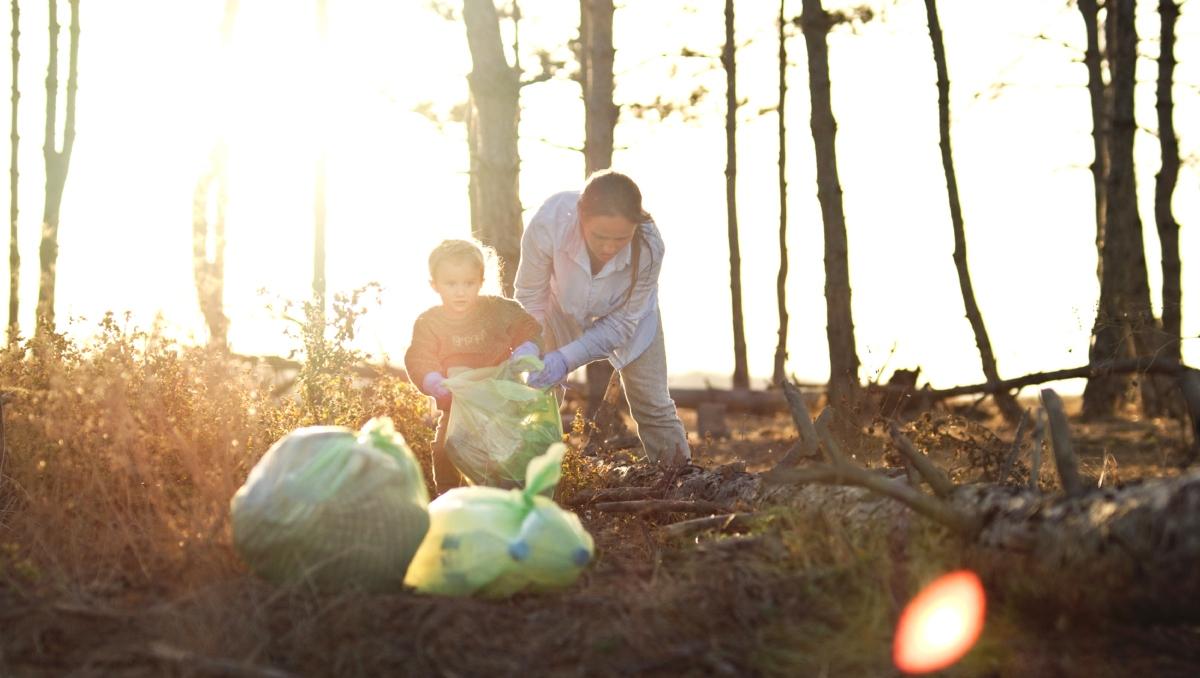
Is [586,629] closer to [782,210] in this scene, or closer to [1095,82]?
[1095,82]

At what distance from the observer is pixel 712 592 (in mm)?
3074

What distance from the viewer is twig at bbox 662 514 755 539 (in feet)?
13.5

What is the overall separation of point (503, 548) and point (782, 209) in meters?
13.6

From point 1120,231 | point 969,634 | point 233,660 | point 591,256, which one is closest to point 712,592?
point 969,634

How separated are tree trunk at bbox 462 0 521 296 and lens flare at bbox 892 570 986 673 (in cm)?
635

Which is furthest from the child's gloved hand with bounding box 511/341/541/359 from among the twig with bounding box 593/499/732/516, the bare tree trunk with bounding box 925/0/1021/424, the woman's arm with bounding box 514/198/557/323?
the bare tree trunk with bounding box 925/0/1021/424

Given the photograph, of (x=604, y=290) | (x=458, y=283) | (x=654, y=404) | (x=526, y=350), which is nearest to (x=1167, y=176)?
(x=654, y=404)

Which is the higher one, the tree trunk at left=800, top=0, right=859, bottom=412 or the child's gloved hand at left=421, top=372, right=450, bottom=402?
the tree trunk at left=800, top=0, right=859, bottom=412

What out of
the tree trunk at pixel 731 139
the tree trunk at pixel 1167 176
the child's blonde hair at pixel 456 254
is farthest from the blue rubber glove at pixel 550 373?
the tree trunk at pixel 731 139

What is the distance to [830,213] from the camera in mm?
8500

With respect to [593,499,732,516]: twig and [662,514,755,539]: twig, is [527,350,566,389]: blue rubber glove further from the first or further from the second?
[662,514,755,539]: twig

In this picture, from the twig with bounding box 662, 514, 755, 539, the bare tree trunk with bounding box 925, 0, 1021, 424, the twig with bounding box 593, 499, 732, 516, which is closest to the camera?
the twig with bounding box 662, 514, 755, 539

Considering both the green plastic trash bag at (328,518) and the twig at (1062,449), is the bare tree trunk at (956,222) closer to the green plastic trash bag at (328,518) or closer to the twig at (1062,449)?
the twig at (1062,449)

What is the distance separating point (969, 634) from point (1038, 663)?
0.25 meters
